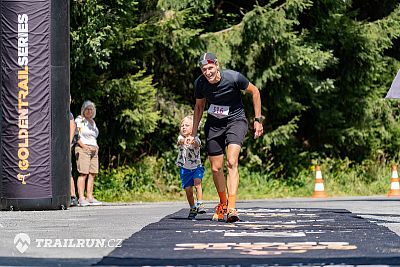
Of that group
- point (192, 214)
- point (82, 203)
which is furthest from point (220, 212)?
point (82, 203)

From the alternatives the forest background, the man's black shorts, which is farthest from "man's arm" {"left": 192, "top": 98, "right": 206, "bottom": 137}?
the forest background

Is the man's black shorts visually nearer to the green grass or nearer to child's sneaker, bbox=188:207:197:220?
child's sneaker, bbox=188:207:197:220

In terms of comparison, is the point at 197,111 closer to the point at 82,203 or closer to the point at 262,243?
the point at 262,243

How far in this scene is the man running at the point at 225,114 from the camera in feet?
42.1

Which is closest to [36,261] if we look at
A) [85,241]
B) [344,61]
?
[85,241]

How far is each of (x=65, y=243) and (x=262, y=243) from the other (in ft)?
5.71

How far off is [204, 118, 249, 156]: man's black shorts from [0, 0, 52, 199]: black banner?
3.84 m

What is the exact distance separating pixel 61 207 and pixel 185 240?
6.74m

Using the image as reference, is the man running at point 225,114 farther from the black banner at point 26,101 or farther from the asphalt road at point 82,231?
the black banner at point 26,101

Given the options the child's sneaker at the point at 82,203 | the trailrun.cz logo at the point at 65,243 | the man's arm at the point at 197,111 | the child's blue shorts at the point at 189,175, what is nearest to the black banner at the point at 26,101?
the child's sneaker at the point at 82,203

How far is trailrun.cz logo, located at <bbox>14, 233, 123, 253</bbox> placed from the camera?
9438 millimetres

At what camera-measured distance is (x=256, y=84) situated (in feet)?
78.6

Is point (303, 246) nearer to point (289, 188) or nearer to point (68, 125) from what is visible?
point (68, 125)

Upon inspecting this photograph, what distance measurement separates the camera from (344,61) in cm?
2623
